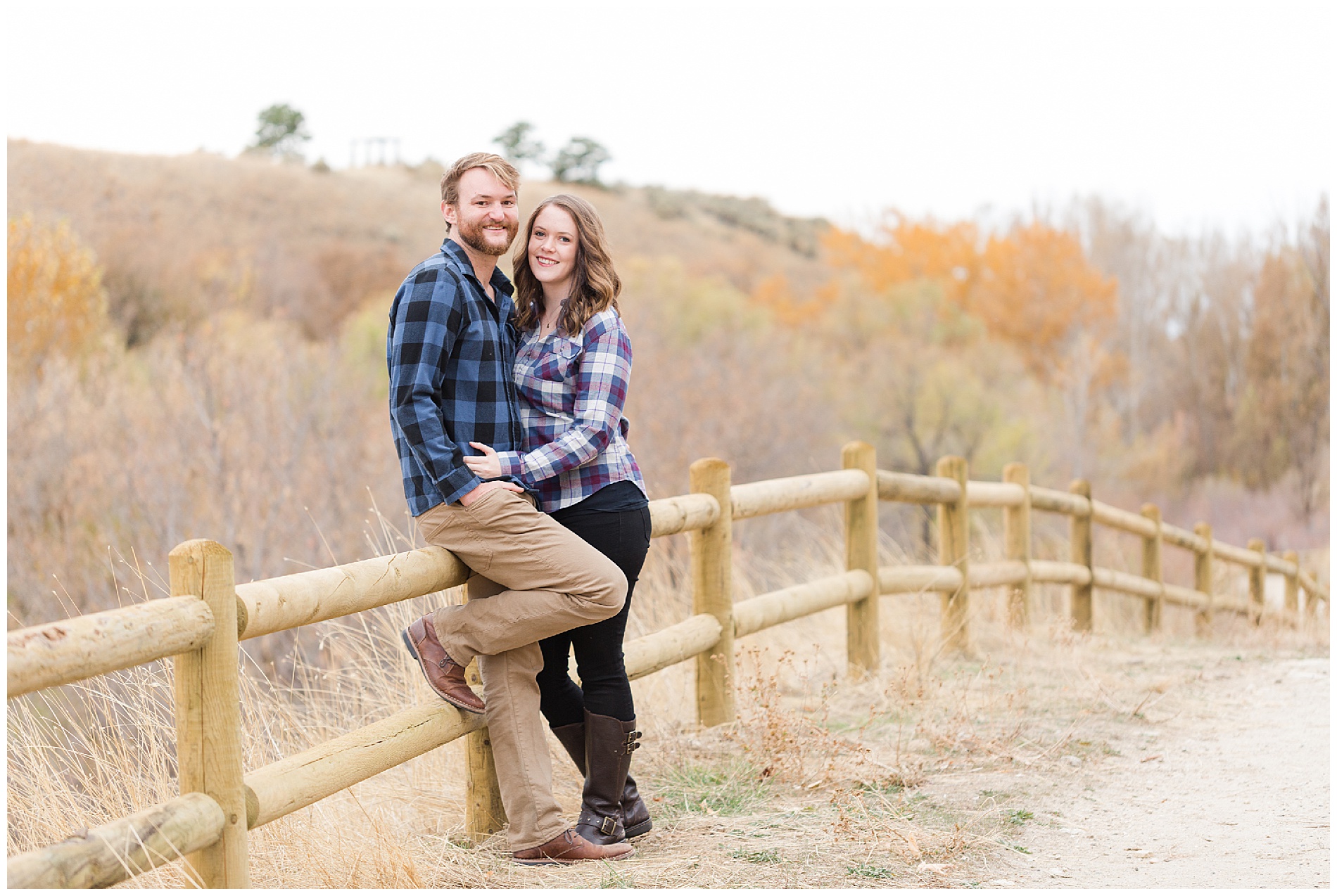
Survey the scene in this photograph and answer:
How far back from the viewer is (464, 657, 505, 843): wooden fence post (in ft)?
12.2

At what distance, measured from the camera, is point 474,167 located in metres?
3.43

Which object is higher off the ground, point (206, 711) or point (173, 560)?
point (173, 560)

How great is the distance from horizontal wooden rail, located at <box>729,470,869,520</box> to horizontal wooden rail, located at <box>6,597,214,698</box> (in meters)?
2.58

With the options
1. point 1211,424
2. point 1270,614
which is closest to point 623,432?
point 1270,614

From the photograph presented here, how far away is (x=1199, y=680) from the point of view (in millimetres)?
6414

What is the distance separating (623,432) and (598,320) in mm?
424

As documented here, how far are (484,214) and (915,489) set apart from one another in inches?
150

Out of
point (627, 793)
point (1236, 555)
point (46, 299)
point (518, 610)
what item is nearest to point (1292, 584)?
point (1236, 555)

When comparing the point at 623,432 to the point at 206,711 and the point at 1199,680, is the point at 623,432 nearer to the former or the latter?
the point at 206,711

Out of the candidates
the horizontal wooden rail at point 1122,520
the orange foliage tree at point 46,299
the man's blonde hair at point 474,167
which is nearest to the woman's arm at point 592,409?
the man's blonde hair at point 474,167

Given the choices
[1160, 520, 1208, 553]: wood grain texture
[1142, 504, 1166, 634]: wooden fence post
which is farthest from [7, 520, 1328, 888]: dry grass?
[1160, 520, 1208, 553]: wood grain texture

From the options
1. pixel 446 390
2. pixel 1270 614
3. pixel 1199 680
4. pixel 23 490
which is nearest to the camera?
pixel 446 390

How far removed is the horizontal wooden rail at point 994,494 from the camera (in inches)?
284

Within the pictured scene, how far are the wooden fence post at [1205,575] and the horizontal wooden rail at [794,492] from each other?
6477 millimetres
